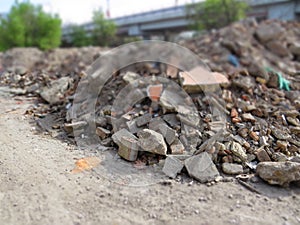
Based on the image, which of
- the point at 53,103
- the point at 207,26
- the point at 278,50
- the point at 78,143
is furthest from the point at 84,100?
the point at 207,26

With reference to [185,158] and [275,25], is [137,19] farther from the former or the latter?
[185,158]

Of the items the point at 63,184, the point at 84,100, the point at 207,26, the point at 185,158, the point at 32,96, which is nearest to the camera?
the point at 63,184

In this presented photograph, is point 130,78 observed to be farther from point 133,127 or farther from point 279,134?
point 279,134

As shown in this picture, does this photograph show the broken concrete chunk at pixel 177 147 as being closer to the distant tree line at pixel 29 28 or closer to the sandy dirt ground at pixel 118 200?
the sandy dirt ground at pixel 118 200

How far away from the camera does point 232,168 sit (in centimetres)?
278

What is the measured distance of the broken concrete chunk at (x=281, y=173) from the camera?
2.51 metres

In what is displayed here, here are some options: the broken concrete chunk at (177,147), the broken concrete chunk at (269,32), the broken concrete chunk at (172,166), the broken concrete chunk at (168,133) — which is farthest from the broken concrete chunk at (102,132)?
the broken concrete chunk at (269,32)

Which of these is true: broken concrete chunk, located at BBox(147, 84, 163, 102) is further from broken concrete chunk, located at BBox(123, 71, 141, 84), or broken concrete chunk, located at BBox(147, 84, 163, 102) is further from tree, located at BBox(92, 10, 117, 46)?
tree, located at BBox(92, 10, 117, 46)

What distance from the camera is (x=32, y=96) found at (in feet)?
16.5

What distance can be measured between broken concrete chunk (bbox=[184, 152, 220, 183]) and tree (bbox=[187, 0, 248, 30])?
14302 mm

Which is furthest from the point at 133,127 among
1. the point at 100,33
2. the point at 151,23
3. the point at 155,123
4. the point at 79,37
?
the point at 79,37

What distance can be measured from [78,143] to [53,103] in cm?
137

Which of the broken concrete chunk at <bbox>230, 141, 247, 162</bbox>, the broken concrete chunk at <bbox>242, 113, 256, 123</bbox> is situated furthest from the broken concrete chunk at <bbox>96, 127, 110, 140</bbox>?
the broken concrete chunk at <bbox>242, 113, 256, 123</bbox>

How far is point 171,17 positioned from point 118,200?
21.2 m
